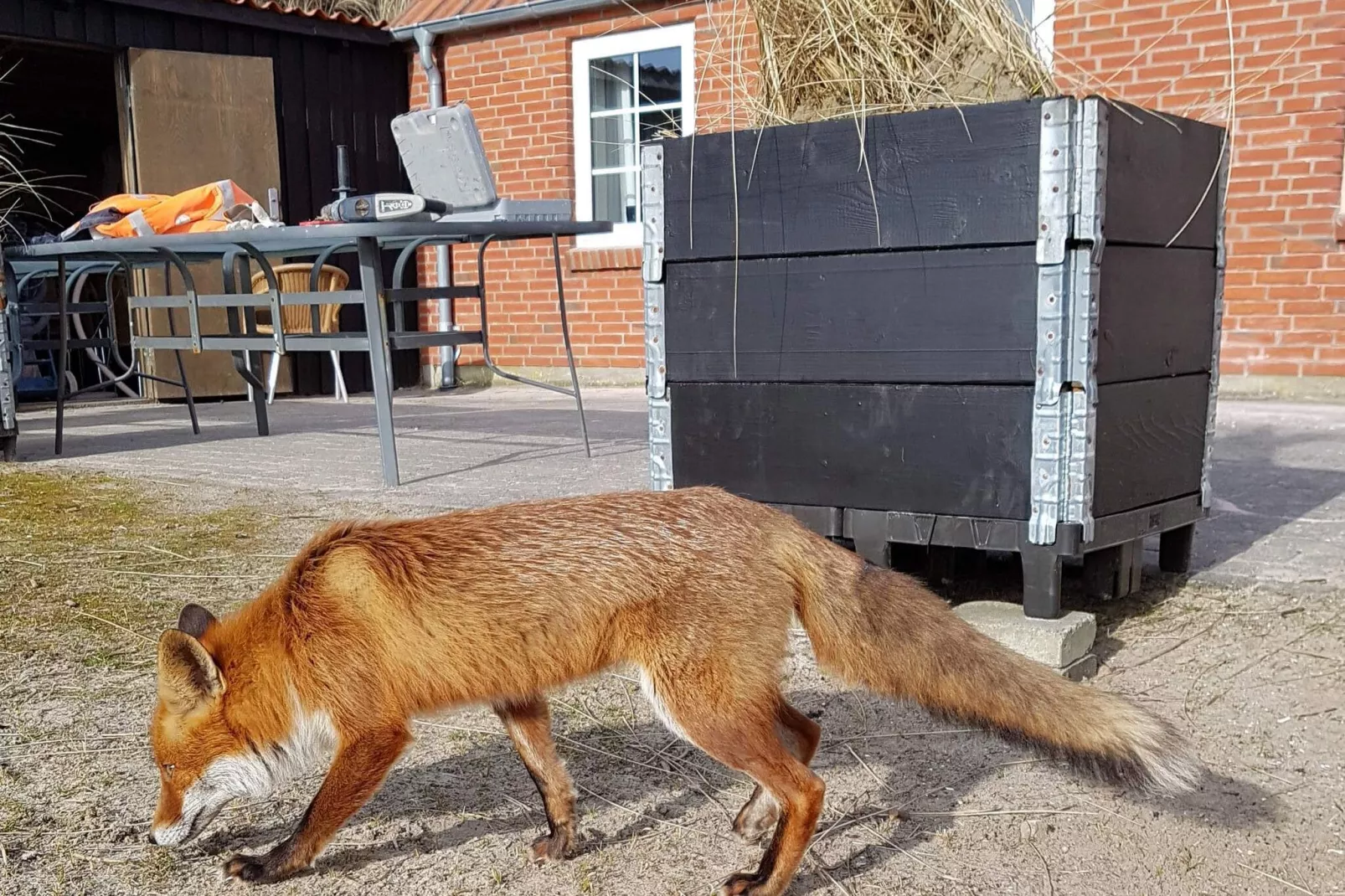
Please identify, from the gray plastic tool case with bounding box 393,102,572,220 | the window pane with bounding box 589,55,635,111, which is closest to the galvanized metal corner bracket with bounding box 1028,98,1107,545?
the gray plastic tool case with bounding box 393,102,572,220

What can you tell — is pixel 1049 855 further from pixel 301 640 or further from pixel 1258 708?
pixel 301 640

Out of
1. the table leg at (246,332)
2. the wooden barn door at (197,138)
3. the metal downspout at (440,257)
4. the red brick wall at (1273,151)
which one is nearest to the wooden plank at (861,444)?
the table leg at (246,332)

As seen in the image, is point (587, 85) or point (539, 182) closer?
Result: point (587, 85)

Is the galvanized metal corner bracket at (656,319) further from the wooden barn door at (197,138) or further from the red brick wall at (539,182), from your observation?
the wooden barn door at (197,138)

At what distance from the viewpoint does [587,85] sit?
1134cm

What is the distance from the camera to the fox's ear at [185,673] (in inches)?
79.4

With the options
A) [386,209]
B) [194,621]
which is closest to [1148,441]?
[194,621]

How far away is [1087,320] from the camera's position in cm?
305

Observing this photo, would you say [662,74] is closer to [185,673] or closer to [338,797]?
[185,673]

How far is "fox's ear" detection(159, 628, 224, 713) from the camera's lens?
2018mm

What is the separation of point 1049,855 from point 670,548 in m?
0.98

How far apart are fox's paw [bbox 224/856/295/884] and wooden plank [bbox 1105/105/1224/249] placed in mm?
2669

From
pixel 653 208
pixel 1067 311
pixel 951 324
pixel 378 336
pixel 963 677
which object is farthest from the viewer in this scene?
pixel 378 336

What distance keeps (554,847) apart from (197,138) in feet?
35.3
